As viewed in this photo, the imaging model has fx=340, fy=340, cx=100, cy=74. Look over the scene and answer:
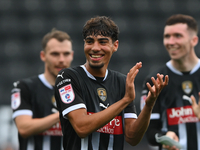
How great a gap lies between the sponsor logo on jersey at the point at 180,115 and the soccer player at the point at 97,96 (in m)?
1.41

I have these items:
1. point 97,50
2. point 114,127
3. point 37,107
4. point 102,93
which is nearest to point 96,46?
point 97,50

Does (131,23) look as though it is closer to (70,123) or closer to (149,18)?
(149,18)

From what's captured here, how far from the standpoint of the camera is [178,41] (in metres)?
4.90

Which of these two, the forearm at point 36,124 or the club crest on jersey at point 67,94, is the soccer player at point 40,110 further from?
the club crest on jersey at point 67,94

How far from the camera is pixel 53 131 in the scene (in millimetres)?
4551

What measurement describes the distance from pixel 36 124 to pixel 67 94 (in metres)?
1.41

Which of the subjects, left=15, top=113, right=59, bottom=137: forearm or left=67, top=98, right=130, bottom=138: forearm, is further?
left=15, top=113, right=59, bottom=137: forearm

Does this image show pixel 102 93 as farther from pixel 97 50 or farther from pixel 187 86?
pixel 187 86

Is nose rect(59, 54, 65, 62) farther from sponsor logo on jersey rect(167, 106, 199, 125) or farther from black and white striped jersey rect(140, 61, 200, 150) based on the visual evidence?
sponsor logo on jersey rect(167, 106, 199, 125)

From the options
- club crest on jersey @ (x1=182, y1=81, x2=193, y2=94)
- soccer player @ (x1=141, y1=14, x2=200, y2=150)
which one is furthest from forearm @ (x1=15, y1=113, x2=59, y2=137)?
club crest on jersey @ (x1=182, y1=81, x2=193, y2=94)

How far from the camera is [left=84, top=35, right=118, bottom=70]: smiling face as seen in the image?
125 inches

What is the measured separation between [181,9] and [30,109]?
10.0m

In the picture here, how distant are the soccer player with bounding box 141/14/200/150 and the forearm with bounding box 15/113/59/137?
4.44ft

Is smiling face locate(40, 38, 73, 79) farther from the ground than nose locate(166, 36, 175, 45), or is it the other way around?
nose locate(166, 36, 175, 45)
